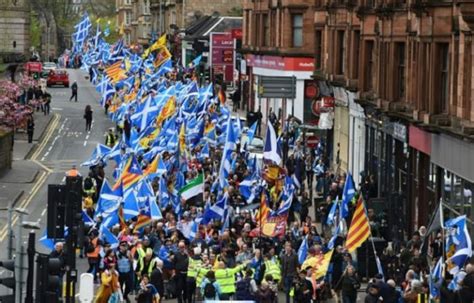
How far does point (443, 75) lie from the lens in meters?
43.1

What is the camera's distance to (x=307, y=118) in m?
80.9

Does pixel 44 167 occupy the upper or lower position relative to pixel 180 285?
lower

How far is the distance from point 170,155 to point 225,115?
10569 mm

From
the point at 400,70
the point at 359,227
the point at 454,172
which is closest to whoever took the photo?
the point at 359,227

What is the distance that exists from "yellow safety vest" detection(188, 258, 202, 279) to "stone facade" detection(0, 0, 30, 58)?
7077 cm

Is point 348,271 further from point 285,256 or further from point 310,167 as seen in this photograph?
point 310,167

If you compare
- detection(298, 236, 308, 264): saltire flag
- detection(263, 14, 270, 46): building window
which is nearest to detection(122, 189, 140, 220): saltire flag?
detection(298, 236, 308, 264): saltire flag

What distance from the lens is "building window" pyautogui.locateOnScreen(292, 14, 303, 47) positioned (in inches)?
3162

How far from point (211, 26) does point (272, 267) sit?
86.5 metres

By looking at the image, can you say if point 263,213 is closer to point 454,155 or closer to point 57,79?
point 454,155

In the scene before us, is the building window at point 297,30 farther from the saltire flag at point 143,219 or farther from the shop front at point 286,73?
the saltire flag at point 143,219

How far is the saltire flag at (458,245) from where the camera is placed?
3047 cm

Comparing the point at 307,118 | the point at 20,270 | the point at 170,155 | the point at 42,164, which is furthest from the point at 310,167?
the point at 20,270

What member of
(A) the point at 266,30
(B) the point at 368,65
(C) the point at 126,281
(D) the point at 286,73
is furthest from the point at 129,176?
(A) the point at 266,30
